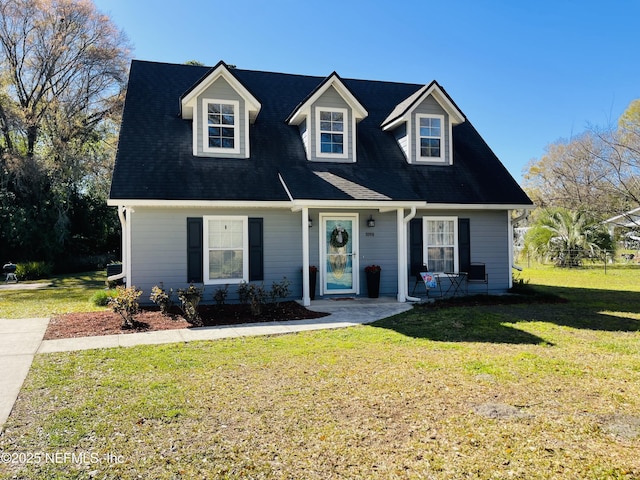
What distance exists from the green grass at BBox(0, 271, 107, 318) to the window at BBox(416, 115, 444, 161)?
1013 cm

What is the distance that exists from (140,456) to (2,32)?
87.8 ft

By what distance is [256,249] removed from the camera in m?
11.6

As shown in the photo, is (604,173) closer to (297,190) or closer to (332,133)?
(332,133)

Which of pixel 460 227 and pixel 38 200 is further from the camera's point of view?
pixel 38 200

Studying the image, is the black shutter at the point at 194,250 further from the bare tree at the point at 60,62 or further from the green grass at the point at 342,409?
the bare tree at the point at 60,62

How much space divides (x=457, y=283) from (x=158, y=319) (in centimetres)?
824

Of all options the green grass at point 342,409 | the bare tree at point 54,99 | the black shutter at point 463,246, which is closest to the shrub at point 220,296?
the green grass at point 342,409

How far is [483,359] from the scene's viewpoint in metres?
6.19

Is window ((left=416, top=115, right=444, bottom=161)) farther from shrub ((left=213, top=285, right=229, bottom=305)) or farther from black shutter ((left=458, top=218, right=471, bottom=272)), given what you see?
shrub ((left=213, top=285, right=229, bottom=305))

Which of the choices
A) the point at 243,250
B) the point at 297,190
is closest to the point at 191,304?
the point at 243,250

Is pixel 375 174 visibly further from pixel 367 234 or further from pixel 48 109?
pixel 48 109

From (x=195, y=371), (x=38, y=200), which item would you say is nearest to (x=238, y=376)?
(x=195, y=371)

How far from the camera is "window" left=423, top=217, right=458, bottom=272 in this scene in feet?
42.5

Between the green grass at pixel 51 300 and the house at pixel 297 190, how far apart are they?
6.41 feet
